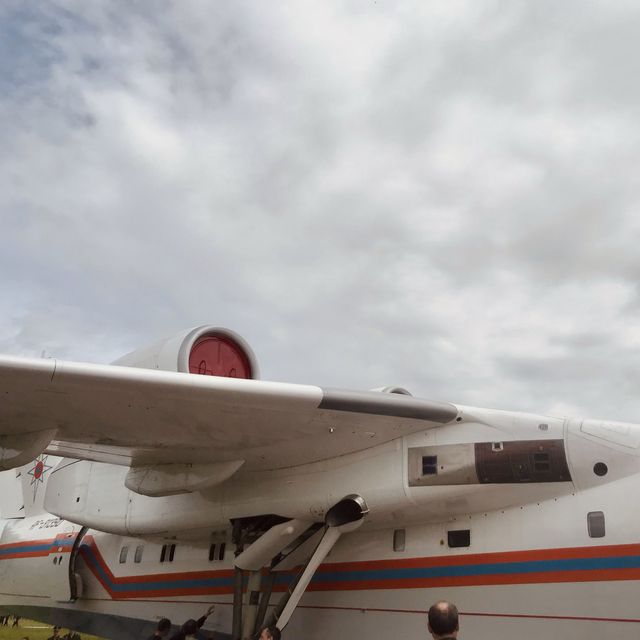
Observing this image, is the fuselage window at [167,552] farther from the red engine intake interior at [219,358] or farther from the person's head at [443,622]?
the person's head at [443,622]

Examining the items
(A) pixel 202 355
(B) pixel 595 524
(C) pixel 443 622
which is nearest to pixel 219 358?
(A) pixel 202 355

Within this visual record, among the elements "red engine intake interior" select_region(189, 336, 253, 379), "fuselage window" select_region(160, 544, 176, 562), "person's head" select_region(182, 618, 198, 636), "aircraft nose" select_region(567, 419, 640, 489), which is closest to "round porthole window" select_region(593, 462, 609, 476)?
"aircraft nose" select_region(567, 419, 640, 489)

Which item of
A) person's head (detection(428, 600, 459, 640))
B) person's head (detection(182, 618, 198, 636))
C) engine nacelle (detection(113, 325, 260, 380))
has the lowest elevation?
person's head (detection(182, 618, 198, 636))

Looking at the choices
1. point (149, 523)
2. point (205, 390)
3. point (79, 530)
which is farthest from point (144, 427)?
point (79, 530)

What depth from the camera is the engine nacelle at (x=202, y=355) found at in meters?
6.70

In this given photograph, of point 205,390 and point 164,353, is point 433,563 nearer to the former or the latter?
point 205,390

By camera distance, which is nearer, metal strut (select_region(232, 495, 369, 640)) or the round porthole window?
the round porthole window

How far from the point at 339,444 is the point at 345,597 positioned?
1.61 metres

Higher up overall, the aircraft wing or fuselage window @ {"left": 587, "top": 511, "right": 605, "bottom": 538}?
the aircraft wing

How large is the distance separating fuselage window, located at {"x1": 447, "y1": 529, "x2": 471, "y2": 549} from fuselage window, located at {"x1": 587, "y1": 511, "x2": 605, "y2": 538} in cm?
108

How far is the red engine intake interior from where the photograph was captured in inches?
279

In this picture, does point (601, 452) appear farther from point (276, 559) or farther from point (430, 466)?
point (276, 559)

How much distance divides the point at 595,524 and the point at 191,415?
3.42 m

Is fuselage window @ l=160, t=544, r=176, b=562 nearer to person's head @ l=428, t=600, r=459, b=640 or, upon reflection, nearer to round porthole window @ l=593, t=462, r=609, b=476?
round porthole window @ l=593, t=462, r=609, b=476
